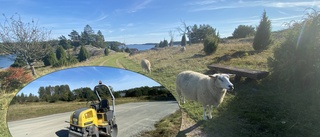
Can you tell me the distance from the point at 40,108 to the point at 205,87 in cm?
519

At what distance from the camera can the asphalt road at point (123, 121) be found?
2719 millimetres

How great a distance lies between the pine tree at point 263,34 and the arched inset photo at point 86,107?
20817 millimetres

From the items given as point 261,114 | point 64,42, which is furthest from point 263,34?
point 64,42

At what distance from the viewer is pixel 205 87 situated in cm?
702

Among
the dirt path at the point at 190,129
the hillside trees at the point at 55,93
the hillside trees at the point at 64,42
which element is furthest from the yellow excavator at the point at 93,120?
the hillside trees at the point at 64,42

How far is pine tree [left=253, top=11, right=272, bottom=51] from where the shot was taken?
21.2m

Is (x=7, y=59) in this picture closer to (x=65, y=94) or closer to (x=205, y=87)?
(x=205, y=87)

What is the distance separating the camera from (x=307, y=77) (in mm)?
9008

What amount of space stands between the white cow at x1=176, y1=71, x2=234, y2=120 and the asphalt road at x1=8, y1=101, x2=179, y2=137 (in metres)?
3.18

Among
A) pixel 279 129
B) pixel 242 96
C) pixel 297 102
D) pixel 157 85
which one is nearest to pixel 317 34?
pixel 297 102

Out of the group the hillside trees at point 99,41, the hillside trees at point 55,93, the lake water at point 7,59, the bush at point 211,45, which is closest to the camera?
the hillside trees at point 55,93

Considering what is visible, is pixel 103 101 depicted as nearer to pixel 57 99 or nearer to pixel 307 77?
pixel 57 99

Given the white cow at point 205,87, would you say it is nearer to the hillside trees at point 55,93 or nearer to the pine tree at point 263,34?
the hillside trees at point 55,93

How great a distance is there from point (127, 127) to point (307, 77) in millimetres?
9014
